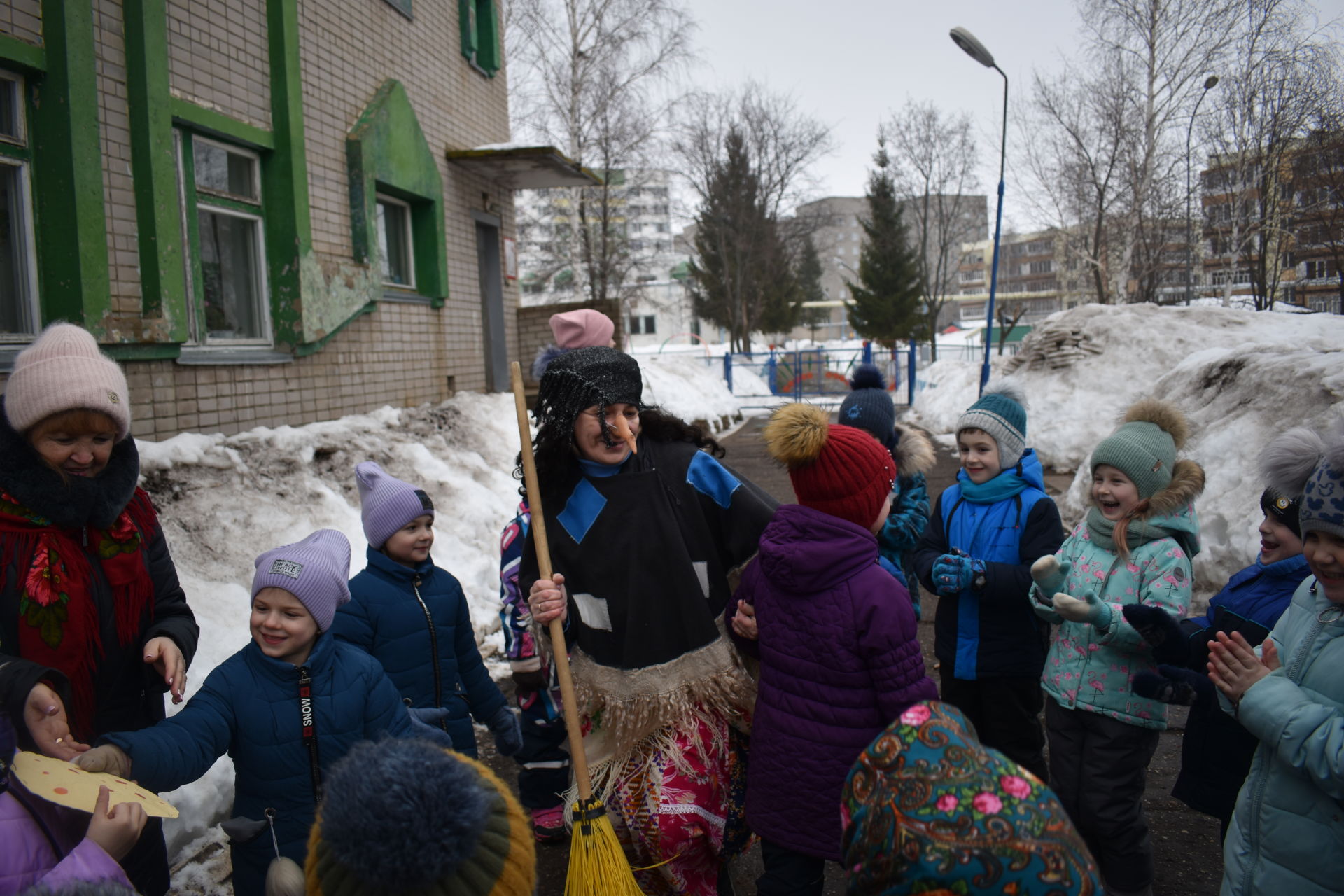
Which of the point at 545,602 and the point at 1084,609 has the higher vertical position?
the point at 545,602

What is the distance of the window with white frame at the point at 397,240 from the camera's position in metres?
9.36

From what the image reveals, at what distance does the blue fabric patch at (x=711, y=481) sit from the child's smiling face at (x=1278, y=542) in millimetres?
1563

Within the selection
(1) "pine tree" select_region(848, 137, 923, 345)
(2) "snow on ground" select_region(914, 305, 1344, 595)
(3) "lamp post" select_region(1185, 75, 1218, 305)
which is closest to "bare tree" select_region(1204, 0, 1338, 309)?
(3) "lamp post" select_region(1185, 75, 1218, 305)

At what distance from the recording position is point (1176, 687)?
2.40 m

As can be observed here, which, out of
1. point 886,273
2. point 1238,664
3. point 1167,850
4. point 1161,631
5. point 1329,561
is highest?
point 886,273

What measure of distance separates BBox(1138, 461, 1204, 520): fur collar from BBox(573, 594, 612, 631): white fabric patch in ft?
5.97

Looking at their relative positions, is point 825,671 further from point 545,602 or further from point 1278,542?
point 1278,542

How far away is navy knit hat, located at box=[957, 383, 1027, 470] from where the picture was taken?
323cm

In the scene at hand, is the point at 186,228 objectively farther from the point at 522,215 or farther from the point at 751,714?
the point at 522,215

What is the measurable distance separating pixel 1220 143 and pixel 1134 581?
995 inches

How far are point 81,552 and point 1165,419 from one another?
3452 millimetres

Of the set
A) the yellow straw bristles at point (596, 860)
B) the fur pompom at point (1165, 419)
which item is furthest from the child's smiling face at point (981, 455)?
the yellow straw bristles at point (596, 860)

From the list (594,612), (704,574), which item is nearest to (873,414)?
(704,574)

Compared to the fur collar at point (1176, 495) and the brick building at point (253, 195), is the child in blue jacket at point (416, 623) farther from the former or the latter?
the brick building at point (253, 195)
